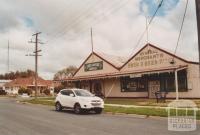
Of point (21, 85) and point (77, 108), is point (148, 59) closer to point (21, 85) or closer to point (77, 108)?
point (77, 108)

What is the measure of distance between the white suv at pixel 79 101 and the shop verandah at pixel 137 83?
413 inches

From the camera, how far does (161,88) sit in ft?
114

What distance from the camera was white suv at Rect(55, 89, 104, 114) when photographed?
Answer: 22.6 meters

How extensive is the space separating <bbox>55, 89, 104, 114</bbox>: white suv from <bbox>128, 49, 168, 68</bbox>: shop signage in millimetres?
13038

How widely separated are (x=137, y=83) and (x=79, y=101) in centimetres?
1577

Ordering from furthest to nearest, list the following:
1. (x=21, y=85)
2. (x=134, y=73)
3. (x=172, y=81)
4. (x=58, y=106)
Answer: (x=21, y=85) < (x=134, y=73) < (x=172, y=81) < (x=58, y=106)

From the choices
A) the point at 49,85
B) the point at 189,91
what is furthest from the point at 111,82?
the point at 49,85

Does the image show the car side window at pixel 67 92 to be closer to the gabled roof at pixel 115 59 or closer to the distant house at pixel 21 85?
the gabled roof at pixel 115 59

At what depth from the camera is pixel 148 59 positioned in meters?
36.3

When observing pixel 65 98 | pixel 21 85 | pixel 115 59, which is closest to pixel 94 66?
pixel 115 59

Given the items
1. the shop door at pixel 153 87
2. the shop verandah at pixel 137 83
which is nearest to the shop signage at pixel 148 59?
the shop verandah at pixel 137 83

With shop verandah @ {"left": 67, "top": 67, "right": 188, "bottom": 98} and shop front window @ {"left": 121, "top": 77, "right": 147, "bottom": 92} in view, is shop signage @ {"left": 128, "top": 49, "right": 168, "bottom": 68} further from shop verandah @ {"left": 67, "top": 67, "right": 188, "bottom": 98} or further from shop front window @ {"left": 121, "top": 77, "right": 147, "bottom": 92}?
shop front window @ {"left": 121, "top": 77, "right": 147, "bottom": 92}

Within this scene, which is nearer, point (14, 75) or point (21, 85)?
point (21, 85)

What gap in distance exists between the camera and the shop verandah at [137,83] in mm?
32906
